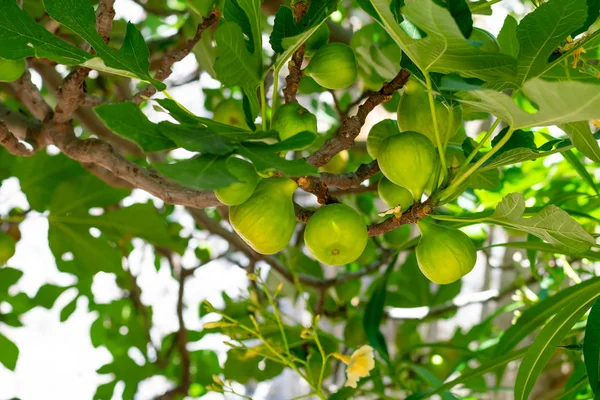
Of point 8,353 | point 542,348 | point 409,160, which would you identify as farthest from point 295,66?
point 8,353

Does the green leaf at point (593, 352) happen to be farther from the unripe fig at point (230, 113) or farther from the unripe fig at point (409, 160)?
the unripe fig at point (230, 113)

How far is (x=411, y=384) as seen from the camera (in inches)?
54.6

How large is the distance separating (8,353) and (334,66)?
3.85 feet

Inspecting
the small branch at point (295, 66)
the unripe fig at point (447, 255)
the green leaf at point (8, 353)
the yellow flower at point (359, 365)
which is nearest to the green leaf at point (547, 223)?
the unripe fig at point (447, 255)

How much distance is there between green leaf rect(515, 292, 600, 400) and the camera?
71 cm

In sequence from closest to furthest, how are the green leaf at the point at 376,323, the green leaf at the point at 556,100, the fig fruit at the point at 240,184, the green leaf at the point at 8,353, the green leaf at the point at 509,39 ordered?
the green leaf at the point at 556,100 < the fig fruit at the point at 240,184 < the green leaf at the point at 509,39 < the green leaf at the point at 376,323 < the green leaf at the point at 8,353

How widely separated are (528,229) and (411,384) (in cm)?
87

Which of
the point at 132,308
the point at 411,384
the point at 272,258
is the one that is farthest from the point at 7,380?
the point at 411,384

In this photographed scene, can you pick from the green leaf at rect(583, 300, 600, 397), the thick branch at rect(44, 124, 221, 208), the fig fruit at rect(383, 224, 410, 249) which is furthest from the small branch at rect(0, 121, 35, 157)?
the fig fruit at rect(383, 224, 410, 249)

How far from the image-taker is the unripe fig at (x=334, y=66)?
0.67m

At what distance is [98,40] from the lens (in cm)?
58

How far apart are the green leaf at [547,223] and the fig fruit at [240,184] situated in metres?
0.22

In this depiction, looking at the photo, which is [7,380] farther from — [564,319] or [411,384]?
[564,319]

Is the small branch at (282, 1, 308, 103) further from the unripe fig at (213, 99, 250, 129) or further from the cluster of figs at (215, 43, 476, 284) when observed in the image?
the unripe fig at (213, 99, 250, 129)
